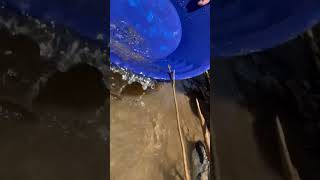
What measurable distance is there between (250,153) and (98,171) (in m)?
0.52

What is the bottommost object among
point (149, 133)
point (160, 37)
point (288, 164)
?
point (288, 164)

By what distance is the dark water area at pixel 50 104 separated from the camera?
4.71 feet

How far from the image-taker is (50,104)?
4.94ft

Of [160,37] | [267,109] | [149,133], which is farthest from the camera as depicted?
[267,109]

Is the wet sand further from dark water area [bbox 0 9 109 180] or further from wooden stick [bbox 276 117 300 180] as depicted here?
wooden stick [bbox 276 117 300 180]

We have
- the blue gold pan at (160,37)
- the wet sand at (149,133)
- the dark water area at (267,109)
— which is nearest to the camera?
the blue gold pan at (160,37)

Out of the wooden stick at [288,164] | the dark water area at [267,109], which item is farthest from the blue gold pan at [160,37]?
the wooden stick at [288,164]

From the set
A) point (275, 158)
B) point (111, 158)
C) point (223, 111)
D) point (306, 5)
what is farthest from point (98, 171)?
point (306, 5)

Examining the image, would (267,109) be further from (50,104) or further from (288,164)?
(50,104)

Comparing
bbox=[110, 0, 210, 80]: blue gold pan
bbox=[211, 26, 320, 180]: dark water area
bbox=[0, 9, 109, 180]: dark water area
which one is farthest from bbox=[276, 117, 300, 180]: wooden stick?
bbox=[0, 9, 109, 180]: dark water area

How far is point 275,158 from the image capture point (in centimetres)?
162

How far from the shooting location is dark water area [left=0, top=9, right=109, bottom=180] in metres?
1.44

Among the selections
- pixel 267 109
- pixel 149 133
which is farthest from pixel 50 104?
pixel 267 109

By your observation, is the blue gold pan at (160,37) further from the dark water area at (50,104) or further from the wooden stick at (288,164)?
the wooden stick at (288,164)
